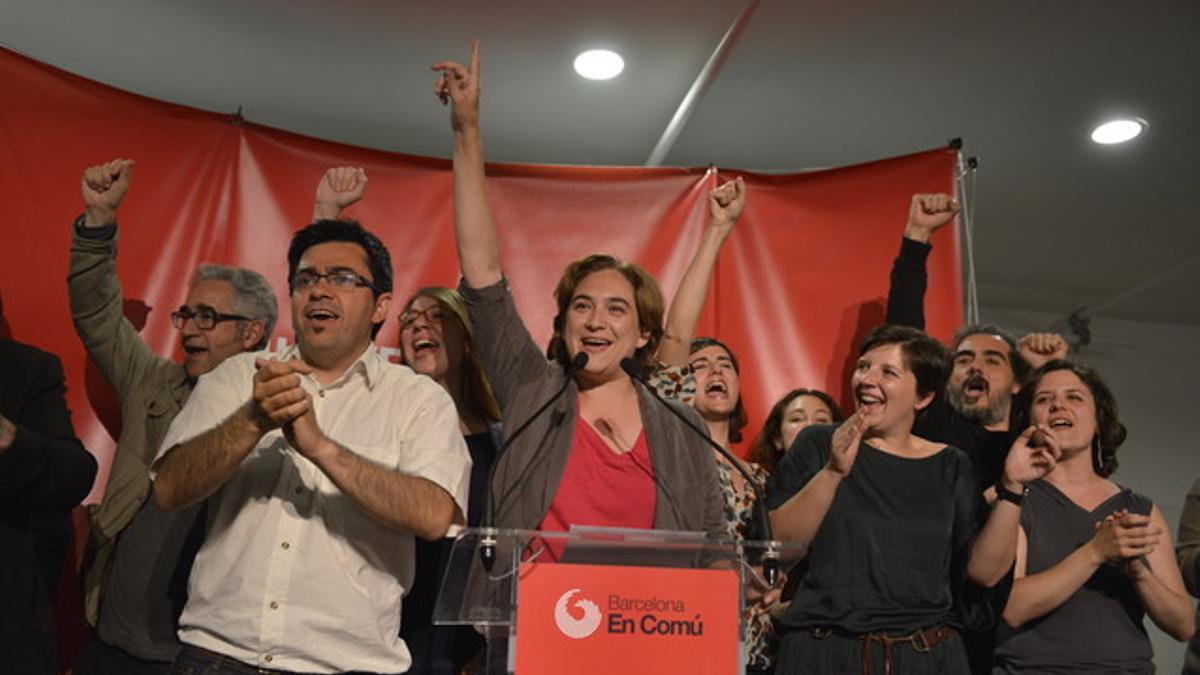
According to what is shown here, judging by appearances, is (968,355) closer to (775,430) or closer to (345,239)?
(775,430)

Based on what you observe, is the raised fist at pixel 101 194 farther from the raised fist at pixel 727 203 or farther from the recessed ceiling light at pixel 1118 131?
the recessed ceiling light at pixel 1118 131

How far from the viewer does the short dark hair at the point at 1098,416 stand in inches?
122

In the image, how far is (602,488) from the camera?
228cm

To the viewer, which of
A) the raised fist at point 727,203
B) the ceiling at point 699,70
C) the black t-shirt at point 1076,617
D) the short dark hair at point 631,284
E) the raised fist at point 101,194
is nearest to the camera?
the short dark hair at point 631,284

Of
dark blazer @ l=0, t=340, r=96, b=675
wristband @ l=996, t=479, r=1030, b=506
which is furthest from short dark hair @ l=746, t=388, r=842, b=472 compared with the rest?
dark blazer @ l=0, t=340, r=96, b=675

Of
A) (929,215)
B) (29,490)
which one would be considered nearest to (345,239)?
(29,490)

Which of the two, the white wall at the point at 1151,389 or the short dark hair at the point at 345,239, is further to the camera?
the white wall at the point at 1151,389

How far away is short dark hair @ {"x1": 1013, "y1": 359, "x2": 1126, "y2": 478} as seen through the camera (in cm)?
311

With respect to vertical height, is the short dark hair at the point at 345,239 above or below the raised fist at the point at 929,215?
below

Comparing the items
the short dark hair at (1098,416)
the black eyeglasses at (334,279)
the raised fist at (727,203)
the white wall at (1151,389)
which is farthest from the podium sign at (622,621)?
the white wall at (1151,389)

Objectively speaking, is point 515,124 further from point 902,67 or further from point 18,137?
point 18,137

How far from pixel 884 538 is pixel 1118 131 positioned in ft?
9.67

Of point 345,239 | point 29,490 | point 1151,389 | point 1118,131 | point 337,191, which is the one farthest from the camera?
point 1151,389

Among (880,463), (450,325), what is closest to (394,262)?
(450,325)
